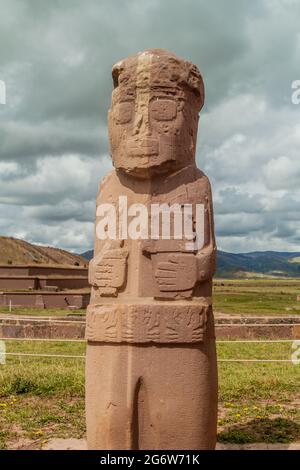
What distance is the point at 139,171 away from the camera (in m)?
4.44

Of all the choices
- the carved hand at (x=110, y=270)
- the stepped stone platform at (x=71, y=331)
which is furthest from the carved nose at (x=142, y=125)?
the stepped stone platform at (x=71, y=331)

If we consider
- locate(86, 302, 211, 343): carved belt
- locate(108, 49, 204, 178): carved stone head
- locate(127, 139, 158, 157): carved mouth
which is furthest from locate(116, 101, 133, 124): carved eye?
locate(86, 302, 211, 343): carved belt

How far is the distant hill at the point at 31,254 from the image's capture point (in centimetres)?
4828

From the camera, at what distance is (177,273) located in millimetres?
4324

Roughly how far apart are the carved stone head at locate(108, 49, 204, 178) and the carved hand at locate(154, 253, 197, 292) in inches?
30.6

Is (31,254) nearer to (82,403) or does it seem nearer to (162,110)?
(82,403)

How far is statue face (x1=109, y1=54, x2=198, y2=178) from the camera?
438cm

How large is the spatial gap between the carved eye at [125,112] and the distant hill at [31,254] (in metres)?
39.6

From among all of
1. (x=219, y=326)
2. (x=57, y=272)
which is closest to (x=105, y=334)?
(x=219, y=326)

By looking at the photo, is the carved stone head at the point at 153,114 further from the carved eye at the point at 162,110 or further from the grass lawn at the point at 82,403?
the grass lawn at the point at 82,403

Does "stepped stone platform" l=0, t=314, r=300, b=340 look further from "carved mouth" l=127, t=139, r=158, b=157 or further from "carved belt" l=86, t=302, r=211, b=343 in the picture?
"carved mouth" l=127, t=139, r=158, b=157

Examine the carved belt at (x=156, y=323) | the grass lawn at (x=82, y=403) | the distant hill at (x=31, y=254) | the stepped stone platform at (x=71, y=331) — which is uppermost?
the distant hill at (x=31, y=254)

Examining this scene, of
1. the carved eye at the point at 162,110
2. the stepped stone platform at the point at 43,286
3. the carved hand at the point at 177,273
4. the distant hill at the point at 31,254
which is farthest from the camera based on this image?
the distant hill at the point at 31,254
